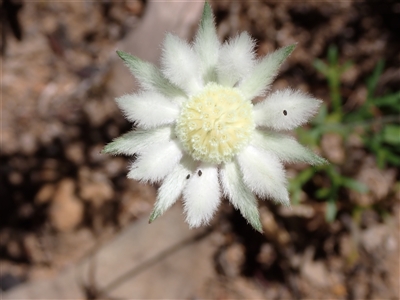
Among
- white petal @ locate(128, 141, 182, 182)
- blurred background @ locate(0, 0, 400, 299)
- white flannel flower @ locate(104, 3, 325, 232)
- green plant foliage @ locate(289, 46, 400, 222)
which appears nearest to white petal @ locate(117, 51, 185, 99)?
white flannel flower @ locate(104, 3, 325, 232)

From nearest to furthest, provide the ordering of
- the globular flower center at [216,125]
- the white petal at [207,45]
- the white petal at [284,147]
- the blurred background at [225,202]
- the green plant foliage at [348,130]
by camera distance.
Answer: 1. the white petal at [284,147]
2. the white petal at [207,45]
3. the globular flower center at [216,125]
4. the green plant foliage at [348,130]
5. the blurred background at [225,202]

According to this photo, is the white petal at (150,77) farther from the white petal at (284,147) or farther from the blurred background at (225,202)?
the blurred background at (225,202)

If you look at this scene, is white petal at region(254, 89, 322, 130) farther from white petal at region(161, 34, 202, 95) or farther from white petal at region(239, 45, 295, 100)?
white petal at region(161, 34, 202, 95)

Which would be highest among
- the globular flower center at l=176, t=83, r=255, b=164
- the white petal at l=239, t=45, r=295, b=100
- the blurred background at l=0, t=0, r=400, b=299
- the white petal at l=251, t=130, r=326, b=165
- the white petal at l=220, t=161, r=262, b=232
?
the white petal at l=239, t=45, r=295, b=100

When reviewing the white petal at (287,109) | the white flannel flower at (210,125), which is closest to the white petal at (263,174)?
the white flannel flower at (210,125)

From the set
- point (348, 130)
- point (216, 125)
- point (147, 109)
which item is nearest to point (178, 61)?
point (147, 109)

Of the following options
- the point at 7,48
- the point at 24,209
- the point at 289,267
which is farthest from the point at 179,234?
the point at 7,48
